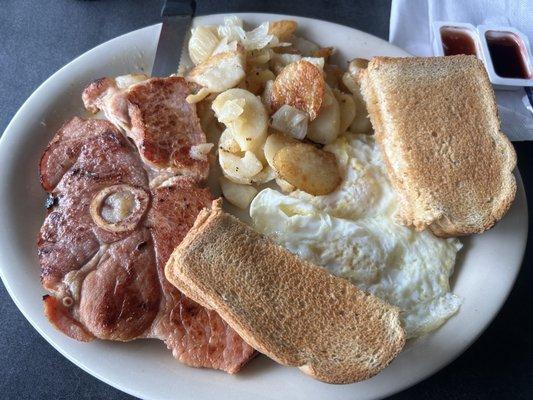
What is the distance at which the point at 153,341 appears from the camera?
181 centimetres

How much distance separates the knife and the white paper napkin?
1027 mm

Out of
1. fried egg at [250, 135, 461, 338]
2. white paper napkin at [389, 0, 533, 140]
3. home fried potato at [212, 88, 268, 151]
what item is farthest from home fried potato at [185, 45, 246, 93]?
white paper napkin at [389, 0, 533, 140]

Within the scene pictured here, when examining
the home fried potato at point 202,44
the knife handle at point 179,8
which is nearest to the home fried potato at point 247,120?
the home fried potato at point 202,44

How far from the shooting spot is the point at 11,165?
2.08m

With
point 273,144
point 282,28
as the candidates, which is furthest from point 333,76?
point 273,144

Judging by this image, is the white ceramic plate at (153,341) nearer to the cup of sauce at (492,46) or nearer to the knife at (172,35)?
the knife at (172,35)

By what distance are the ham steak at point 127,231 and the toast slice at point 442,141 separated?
0.74 meters

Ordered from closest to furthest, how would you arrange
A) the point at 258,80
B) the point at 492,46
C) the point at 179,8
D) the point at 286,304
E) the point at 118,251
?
the point at 286,304 < the point at 118,251 < the point at 258,80 < the point at 179,8 < the point at 492,46

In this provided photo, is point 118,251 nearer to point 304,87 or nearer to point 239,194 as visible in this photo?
point 239,194

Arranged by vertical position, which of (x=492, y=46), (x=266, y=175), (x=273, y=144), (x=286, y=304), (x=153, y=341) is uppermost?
(x=492, y=46)

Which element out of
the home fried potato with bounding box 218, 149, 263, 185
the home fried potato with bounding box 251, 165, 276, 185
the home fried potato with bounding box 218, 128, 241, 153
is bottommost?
the home fried potato with bounding box 251, 165, 276, 185

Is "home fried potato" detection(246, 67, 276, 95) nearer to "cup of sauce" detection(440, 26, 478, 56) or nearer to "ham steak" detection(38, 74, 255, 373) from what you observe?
"ham steak" detection(38, 74, 255, 373)

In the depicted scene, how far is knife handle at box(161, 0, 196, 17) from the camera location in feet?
7.83

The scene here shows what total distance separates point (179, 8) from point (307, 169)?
1065mm
